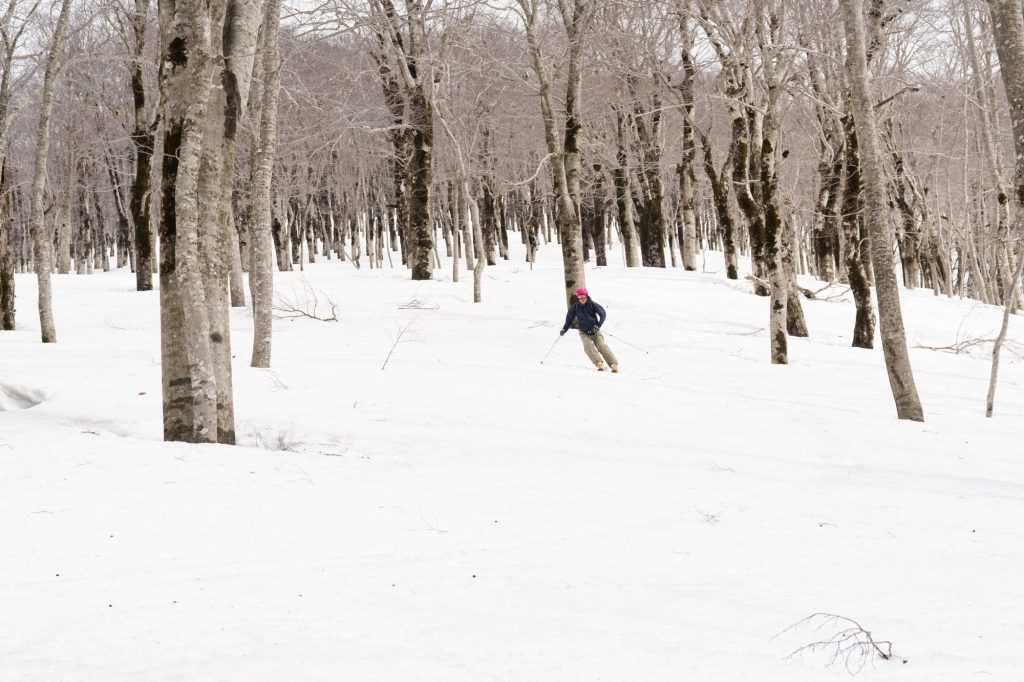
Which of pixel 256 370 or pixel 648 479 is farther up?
pixel 256 370

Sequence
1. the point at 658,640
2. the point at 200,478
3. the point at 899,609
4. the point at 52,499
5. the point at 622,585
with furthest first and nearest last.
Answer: the point at 200,478
the point at 52,499
the point at 622,585
the point at 899,609
the point at 658,640

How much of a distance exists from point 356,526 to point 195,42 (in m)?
3.88

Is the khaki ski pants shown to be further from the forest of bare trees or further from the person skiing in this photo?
the forest of bare trees

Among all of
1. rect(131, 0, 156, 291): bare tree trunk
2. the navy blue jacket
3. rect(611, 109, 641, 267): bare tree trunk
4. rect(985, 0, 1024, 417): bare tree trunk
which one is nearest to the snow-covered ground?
the navy blue jacket

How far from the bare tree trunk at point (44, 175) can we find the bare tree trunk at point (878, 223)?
11402 mm

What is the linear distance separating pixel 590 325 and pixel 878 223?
460 cm

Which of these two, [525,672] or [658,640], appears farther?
[658,640]

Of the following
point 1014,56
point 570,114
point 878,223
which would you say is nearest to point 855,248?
point 570,114

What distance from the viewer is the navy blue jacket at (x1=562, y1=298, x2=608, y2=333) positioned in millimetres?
12297

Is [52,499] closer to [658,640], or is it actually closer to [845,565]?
[658,640]

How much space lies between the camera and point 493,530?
15.7 ft

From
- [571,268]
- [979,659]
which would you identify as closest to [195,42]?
[979,659]

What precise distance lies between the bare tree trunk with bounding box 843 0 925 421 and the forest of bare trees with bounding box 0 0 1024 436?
0.03m

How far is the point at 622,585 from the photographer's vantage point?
13.3 feet
